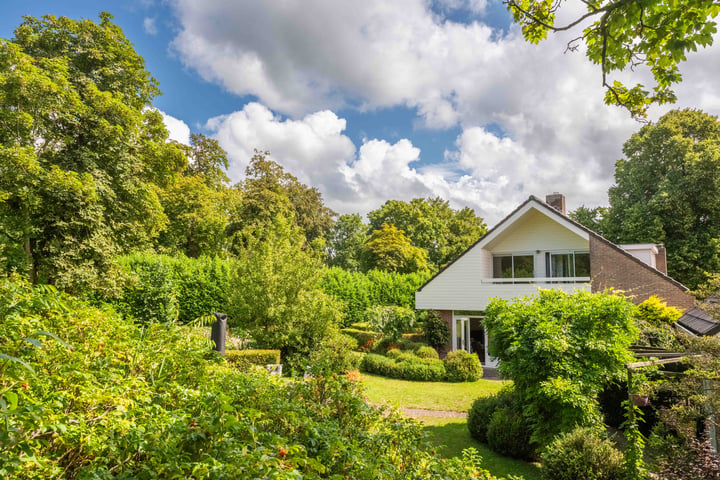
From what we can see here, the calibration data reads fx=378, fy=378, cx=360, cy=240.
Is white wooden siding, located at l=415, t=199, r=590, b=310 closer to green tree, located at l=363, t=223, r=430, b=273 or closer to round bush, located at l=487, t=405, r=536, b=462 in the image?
round bush, located at l=487, t=405, r=536, b=462

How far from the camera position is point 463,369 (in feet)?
48.2

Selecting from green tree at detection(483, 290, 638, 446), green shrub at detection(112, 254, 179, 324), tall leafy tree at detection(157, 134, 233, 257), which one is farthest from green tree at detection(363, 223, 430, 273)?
green tree at detection(483, 290, 638, 446)

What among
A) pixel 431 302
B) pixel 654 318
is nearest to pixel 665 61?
pixel 654 318

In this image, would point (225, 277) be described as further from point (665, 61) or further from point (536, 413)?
point (665, 61)

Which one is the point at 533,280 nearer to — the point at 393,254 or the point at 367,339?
the point at 367,339

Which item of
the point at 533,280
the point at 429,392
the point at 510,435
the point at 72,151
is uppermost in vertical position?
the point at 72,151

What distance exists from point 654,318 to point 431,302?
344 inches

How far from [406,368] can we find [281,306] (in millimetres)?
5659

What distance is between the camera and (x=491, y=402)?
8.90 m

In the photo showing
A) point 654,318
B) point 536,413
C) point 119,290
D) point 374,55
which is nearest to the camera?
point 536,413

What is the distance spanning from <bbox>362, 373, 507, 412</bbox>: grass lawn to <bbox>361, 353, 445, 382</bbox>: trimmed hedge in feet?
1.24

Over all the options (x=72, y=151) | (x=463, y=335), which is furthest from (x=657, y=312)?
(x=72, y=151)

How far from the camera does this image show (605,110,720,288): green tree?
24.3m

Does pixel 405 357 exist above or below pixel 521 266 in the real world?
below
